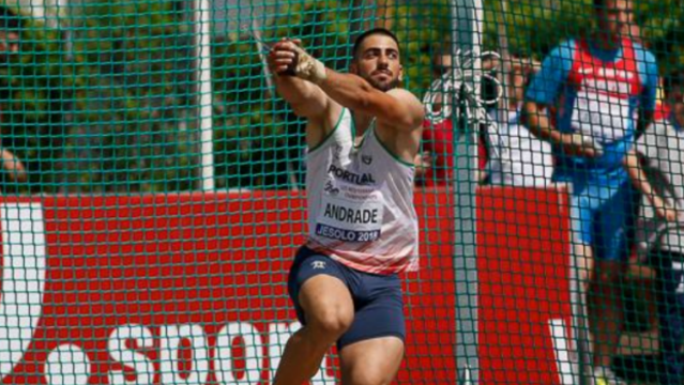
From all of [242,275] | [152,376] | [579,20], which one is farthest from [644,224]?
[152,376]

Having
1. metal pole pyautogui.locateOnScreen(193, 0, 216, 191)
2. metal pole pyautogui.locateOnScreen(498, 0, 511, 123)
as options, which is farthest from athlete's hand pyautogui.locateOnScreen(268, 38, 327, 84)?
metal pole pyautogui.locateOnScreen(498, 0, 511, 123)

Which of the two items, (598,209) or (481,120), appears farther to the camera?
(598,209)

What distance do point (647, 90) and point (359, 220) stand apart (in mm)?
3108

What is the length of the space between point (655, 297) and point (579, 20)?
1897mm

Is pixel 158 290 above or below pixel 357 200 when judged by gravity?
below

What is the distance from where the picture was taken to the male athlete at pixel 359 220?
6449 mm

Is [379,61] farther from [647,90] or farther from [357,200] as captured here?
[647,90]

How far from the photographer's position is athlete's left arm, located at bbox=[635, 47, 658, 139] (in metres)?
9.03

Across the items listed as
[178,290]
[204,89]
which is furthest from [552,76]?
[178,290]

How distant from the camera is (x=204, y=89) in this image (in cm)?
916

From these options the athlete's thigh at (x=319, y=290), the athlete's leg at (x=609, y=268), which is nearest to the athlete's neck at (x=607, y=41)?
the athlete's leg at (x=609, y=268)

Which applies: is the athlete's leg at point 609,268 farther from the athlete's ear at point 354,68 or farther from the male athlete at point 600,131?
the athlete's ear at point 354,68

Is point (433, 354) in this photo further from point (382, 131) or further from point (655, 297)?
point (382, 131)

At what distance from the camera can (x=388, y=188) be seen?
6.77m
